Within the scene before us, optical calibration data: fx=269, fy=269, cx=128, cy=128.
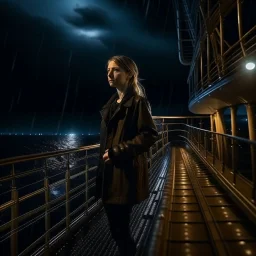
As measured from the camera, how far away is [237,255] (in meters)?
2.74

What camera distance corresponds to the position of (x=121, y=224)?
200 cm

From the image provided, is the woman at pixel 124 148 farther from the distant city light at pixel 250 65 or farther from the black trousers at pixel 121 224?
the distant city light at pixel 250 65

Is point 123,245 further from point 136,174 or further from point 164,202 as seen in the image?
point 164,202

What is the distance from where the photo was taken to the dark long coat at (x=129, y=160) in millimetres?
1841

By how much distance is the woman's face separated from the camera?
2012 mm

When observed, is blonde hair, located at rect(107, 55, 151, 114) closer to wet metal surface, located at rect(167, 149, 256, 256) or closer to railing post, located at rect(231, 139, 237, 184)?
wet metal surface, located at rect(167, 149, 256, 256)

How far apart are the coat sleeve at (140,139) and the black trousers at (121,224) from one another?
0.44 meters

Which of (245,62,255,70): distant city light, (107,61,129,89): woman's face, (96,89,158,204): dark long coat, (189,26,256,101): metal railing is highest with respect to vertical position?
(189,26,256,101): metal railing

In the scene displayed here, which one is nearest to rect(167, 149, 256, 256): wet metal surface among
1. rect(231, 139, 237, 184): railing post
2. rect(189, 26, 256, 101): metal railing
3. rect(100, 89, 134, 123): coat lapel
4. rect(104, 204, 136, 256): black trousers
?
rect(231, 139, 237, 184): railing post

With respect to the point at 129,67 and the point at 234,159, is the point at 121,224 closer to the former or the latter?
the point at 129,67

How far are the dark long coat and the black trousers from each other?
0.40 ft

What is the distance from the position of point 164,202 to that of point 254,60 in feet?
12.9

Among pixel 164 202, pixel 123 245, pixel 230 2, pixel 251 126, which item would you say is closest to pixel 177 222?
pixel 164 202

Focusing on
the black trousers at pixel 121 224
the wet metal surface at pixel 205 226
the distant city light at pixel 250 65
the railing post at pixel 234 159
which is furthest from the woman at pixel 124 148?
the distant city light at pixel 250 65
